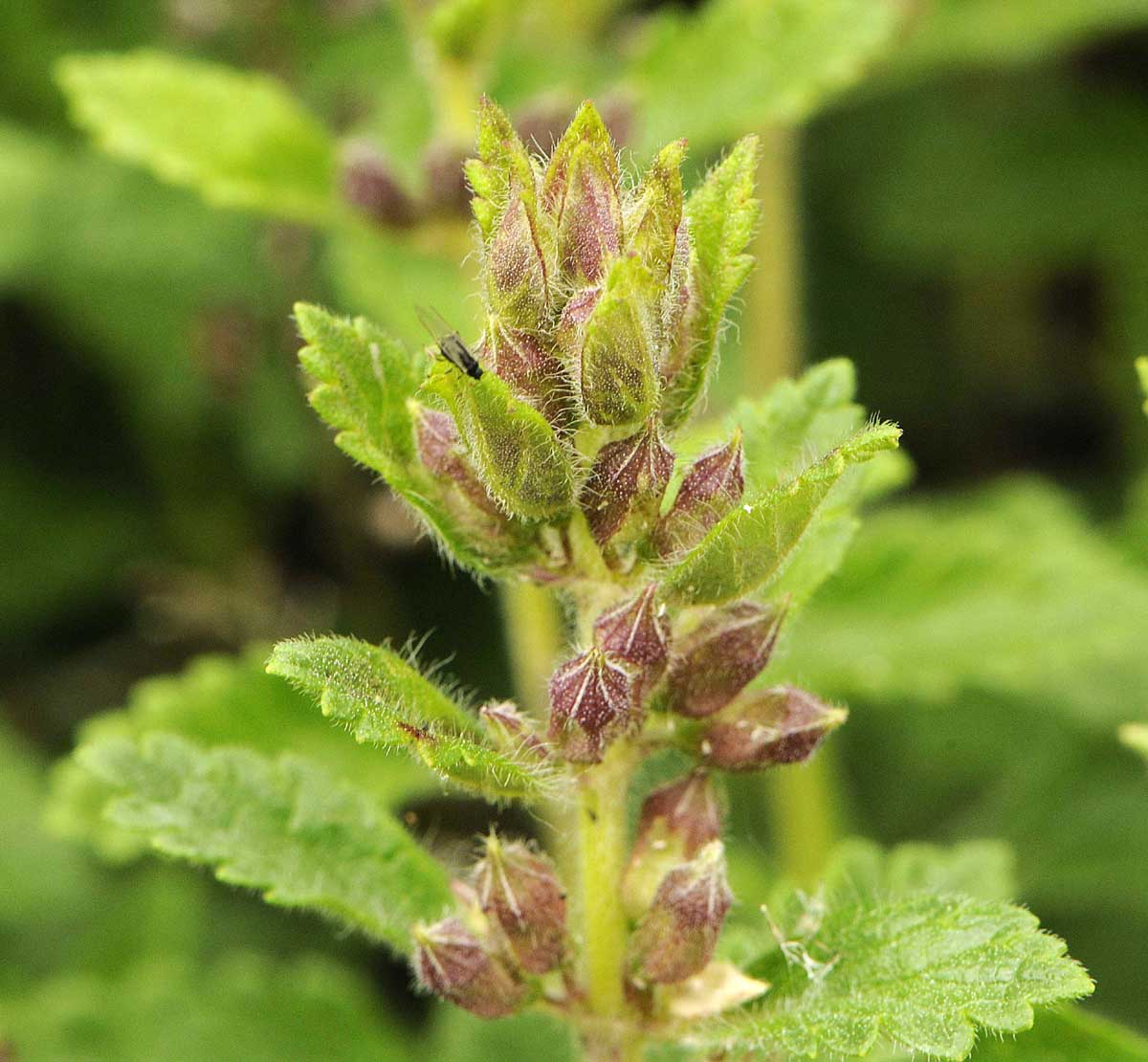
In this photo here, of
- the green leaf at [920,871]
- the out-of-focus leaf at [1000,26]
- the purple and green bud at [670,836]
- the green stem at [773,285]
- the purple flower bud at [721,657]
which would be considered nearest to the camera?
the purple flower bud at [721,657]

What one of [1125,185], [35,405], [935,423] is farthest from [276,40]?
[1125,185]

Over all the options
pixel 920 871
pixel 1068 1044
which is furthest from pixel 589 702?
pixel 920 871

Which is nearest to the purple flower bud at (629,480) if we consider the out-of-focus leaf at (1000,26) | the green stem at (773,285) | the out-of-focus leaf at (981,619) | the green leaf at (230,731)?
the out-of-focus leaf at (981,619)

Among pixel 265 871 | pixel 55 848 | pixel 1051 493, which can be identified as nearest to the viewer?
pixel 265 871

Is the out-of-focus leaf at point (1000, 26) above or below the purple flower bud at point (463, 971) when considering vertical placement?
above

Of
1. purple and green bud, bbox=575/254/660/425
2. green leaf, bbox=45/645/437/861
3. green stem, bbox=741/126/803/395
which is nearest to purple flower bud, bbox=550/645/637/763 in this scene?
purple and green bud, bbox=575/254/660/425

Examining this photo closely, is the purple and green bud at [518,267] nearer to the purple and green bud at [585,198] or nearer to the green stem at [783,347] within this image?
the purple and green bud at [585,198]

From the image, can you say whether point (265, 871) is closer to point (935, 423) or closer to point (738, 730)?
point (738, 730)

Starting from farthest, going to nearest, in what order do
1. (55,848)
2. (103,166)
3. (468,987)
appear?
(103,166) → (55,848) → (468,987)
